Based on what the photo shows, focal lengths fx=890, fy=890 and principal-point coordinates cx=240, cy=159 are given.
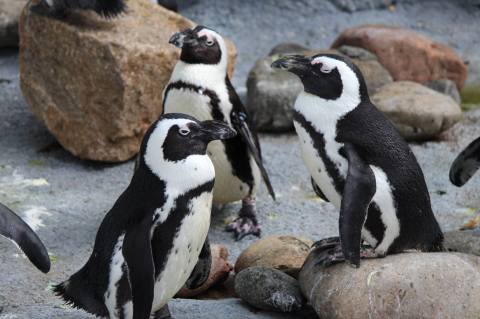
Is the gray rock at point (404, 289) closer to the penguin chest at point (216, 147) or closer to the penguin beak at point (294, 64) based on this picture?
the penguin beak at point (294, 64)

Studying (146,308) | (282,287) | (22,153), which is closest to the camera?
(146,308)

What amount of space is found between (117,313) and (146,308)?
0.71 feet

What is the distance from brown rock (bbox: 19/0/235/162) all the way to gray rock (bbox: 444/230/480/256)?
224 cm

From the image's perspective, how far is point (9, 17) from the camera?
23.5 ft

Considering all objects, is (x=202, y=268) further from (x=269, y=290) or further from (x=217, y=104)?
(x=217, y=104)

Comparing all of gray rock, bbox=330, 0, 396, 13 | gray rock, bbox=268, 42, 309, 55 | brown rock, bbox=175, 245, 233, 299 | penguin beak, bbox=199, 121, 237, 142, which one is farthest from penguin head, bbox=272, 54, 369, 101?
gray rock, bbox=330, 0, 396, 13

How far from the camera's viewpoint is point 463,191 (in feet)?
17.3

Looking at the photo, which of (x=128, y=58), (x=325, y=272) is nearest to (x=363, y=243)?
(x=325, y=272)

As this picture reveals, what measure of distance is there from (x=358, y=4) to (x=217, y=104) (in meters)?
5.03

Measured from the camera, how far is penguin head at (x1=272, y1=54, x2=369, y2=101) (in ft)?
10.9

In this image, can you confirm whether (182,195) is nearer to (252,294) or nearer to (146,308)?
(146,308)

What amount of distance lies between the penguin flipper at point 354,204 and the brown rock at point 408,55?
13.2 feet

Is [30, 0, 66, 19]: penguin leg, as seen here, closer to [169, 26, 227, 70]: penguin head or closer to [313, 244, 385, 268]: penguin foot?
[169, 26, 227, 70]: penguin head

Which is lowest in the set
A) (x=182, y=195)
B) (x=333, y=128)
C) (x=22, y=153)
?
(x=22, y=153)
